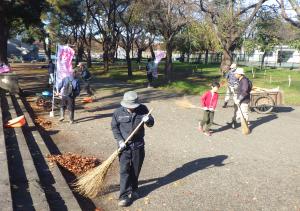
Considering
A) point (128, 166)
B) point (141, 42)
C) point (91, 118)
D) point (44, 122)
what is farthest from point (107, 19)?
point (128, 166)

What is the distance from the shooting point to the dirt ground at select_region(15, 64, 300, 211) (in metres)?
7.16

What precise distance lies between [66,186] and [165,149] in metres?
3.70

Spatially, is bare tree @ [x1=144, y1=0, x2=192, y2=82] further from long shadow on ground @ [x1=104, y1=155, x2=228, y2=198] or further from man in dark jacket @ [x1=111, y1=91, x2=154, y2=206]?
man in dark jacket @ [x1=111, y1=91, x2=154, y2=206]

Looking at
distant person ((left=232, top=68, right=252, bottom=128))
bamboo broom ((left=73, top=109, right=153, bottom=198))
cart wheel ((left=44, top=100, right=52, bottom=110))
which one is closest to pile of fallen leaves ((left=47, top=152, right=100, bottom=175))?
bamboo broom ((left=73, top=109, right=153, bottom=198))

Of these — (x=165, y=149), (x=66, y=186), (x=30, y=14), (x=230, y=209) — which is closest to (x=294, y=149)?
(x=165, y=149)

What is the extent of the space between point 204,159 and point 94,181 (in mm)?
3369

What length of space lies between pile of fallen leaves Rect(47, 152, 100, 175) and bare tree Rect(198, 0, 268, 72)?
18894 mm

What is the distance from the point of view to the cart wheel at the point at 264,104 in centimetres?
1598

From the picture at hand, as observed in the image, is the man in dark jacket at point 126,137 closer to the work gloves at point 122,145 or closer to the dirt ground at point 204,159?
the work gloves at point 122,145

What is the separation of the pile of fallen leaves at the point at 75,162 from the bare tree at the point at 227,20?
18.9m

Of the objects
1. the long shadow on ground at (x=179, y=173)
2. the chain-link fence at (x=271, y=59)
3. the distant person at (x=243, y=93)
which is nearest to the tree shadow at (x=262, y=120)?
the distant person at (x=243, y=93)

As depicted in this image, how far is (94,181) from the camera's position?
6945mm

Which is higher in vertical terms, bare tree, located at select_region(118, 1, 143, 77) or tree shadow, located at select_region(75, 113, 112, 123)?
bare tree, located at select_region(118, 1, 143, 77)

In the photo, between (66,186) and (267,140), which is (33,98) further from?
(66,186)
